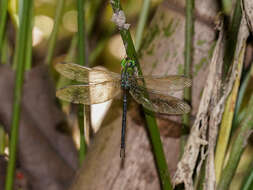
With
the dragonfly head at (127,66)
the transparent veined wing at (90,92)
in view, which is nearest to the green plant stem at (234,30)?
the dragonfly head at (127,66)

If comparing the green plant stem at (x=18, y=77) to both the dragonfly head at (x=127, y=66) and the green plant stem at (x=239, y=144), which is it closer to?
the dragonfly head at (x=127, y=66)

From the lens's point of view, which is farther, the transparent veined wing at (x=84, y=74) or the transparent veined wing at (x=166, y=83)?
the transparent veined wing at (x=84, y=74)

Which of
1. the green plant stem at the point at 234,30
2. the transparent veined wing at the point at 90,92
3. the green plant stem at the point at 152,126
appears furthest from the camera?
the transparent veined wing at the point at 90,92

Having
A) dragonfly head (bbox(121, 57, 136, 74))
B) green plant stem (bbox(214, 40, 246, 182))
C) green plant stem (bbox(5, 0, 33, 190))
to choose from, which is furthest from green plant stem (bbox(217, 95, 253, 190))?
green plant stem (bbox(5, 0, 33, 190))

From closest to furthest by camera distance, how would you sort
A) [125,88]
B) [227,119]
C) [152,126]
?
[152,126], [227,119], [125,88]

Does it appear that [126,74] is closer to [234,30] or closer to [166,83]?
[166,83]

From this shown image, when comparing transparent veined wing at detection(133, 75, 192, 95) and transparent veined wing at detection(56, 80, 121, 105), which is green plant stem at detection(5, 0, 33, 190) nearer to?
transparent veined wing at detection(56, 80, 121, 105)

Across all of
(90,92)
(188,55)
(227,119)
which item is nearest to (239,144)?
(227,119)

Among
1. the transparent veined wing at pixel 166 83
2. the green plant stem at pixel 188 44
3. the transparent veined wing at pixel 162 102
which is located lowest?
the transparent veined wing at pixel 162 102
